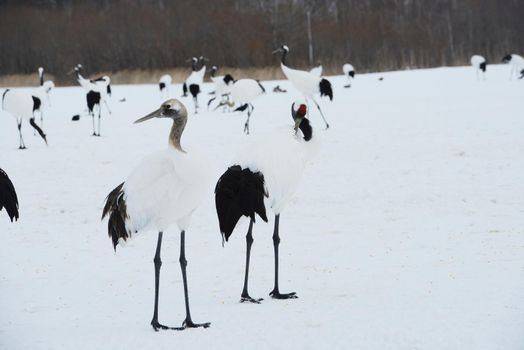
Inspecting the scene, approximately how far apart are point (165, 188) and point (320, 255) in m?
2.17

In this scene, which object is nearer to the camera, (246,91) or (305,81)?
(305,81)

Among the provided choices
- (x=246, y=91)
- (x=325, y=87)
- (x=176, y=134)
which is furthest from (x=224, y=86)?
(x=176, y=134)

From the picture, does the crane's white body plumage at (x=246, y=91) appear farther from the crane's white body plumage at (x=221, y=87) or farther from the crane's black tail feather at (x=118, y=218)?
the crane's black tail feather at (x=118, y=218)

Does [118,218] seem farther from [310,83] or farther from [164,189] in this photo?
[310,83]

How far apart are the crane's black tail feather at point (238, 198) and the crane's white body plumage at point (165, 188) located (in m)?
0.32

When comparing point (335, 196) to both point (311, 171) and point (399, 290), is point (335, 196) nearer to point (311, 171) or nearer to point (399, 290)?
point (311, 171)

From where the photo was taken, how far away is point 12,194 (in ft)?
17.3

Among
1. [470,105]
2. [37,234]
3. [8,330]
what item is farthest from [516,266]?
[470,105]

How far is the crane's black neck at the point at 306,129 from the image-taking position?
17.3 ft

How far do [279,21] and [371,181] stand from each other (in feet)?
106

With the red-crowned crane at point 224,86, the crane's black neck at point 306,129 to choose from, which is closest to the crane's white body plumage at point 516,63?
the red-crowned crane at point 224,86

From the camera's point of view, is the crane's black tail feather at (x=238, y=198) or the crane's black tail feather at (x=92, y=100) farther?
the crane's black tail feather at (x=92, y=100)

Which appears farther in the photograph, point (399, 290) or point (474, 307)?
point (399, 290)

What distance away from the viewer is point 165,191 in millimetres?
4203
